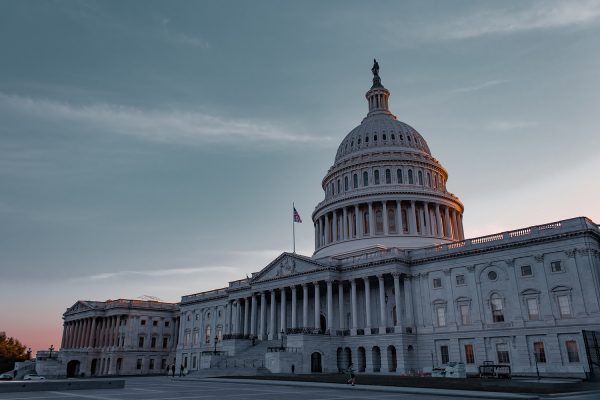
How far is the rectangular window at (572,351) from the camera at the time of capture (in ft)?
153

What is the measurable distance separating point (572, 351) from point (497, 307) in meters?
8.51

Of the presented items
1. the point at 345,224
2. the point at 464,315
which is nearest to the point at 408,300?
the point at 464,315

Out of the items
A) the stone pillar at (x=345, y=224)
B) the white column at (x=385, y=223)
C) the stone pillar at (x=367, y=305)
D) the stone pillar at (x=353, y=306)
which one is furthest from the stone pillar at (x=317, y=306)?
the white column at (x=385, y=223)

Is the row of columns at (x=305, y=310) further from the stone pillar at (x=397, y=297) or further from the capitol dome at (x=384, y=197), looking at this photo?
the capitol dome at (x=384, y=197)

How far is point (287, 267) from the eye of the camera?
236ft

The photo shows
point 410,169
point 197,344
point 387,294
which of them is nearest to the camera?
point 387,294

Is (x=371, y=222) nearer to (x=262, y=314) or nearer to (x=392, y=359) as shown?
(x=262, y=314)

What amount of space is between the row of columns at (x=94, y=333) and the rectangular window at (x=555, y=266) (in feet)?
289

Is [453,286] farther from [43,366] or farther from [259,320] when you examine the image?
[43,366]

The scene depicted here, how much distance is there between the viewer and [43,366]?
9475 cm

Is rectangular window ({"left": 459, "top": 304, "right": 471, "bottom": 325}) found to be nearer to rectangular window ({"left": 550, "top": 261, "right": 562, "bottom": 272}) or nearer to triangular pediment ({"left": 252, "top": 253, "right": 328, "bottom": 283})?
rectangular window ({"left": 550, "top": 261, "right": 562, "bottom": 272})

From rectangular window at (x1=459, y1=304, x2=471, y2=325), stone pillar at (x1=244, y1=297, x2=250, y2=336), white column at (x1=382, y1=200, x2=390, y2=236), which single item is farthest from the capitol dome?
rectangular window at (x1=459, y1=304, x2=471, y2=325)

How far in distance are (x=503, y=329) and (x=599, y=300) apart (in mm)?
10122

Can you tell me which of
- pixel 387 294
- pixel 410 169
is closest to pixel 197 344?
pixel 387 294
